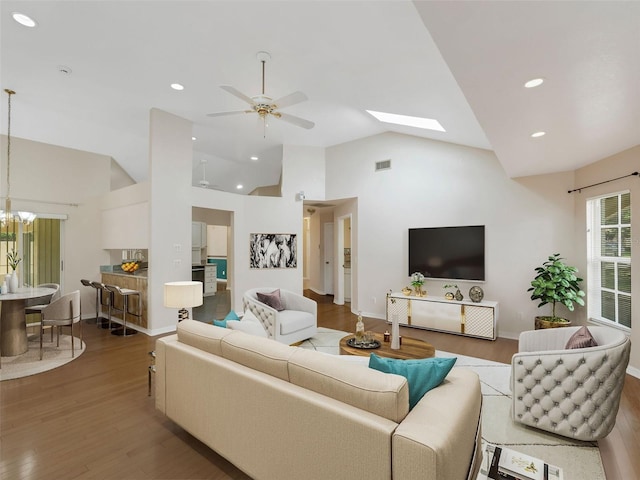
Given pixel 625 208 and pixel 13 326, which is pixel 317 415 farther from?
pixel 13 326

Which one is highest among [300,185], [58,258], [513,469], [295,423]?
[300,185]

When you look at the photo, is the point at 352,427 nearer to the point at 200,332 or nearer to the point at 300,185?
the point at 200,332

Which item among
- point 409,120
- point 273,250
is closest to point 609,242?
point 409,120

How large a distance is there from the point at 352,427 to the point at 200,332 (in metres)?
1.39

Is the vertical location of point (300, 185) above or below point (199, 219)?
above

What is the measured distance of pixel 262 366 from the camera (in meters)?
1.88

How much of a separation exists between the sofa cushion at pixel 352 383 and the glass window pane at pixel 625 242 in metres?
4.18

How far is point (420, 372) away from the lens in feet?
5.40

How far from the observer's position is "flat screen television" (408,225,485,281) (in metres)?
5.33

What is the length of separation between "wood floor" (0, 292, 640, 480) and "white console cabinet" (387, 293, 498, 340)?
168cm

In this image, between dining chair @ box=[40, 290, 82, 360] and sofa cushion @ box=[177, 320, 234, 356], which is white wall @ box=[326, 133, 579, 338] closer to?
sofa cushion @ box=[177, 320, 234, 356]

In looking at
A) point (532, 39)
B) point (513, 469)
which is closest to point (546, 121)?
point (532, 39)

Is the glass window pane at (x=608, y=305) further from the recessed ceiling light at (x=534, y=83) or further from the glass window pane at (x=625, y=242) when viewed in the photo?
the recessed ceiling light at (x=534, y=83)

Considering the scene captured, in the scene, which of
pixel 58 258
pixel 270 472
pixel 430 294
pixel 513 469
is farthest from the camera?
pixel 58 258
